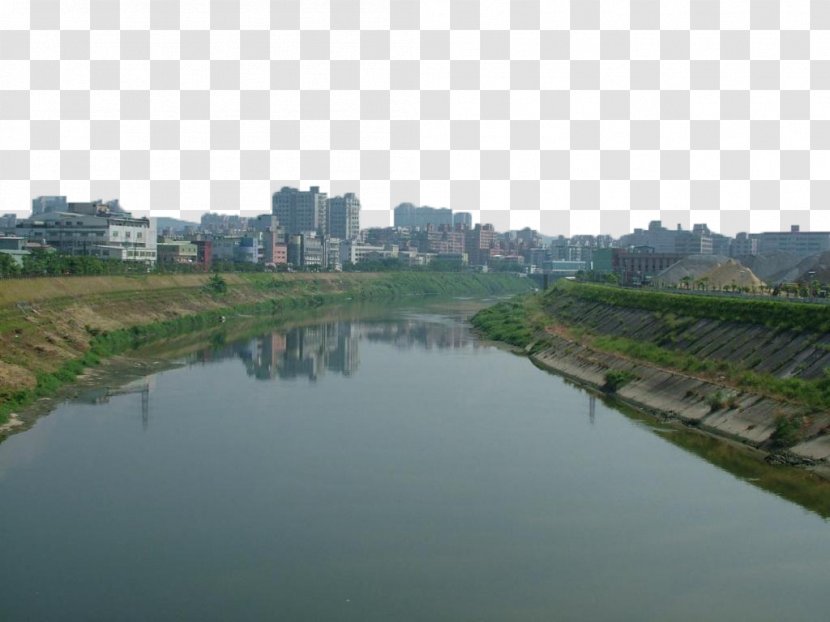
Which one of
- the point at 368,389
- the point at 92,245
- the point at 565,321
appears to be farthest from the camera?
the point at 92,245

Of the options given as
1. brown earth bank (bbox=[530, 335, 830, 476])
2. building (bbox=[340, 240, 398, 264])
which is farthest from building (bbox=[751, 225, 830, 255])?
brown earth bank (bbox=[530, 335, 830, 476])

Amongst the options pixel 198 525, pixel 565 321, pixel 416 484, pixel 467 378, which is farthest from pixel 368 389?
pixel 565 321

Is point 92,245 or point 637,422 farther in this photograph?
point 92,245

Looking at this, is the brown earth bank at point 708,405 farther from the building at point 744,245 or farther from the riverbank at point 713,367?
the building at point 744,245

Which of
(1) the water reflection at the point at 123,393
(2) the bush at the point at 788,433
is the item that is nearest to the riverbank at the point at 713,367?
(2) the bush at the point at 788,433

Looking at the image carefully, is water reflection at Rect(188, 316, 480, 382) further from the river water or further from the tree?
the tree

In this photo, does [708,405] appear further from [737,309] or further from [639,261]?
[639,261]

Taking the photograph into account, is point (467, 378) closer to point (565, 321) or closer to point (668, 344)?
point (668, 344)

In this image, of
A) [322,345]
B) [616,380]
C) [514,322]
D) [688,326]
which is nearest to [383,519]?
[616,380]
